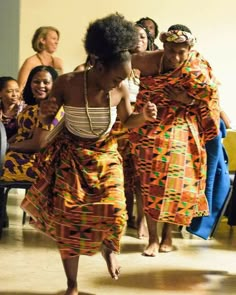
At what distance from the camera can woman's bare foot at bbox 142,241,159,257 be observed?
4027 millimetres

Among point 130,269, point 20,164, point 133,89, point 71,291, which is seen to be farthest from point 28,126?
point 71,291

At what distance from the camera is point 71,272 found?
302 cm

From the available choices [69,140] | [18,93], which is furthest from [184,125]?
[18,93]

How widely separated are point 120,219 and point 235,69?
4.11m

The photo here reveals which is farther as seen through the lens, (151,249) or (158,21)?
(158,21)

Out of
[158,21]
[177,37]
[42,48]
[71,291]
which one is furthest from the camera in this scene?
[158,21]

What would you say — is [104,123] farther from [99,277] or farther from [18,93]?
[18,93]

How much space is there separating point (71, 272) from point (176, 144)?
114 cm

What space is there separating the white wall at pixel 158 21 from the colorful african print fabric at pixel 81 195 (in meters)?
3.44

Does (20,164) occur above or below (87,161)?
below

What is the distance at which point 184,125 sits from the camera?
3.88 meters

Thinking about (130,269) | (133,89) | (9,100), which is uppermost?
(133,89)

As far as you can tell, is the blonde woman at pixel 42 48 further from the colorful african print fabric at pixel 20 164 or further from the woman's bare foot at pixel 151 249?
the woman's bare foot at pixel 151 249

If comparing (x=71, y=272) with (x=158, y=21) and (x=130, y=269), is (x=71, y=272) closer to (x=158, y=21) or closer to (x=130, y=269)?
(x=130, y=269)
